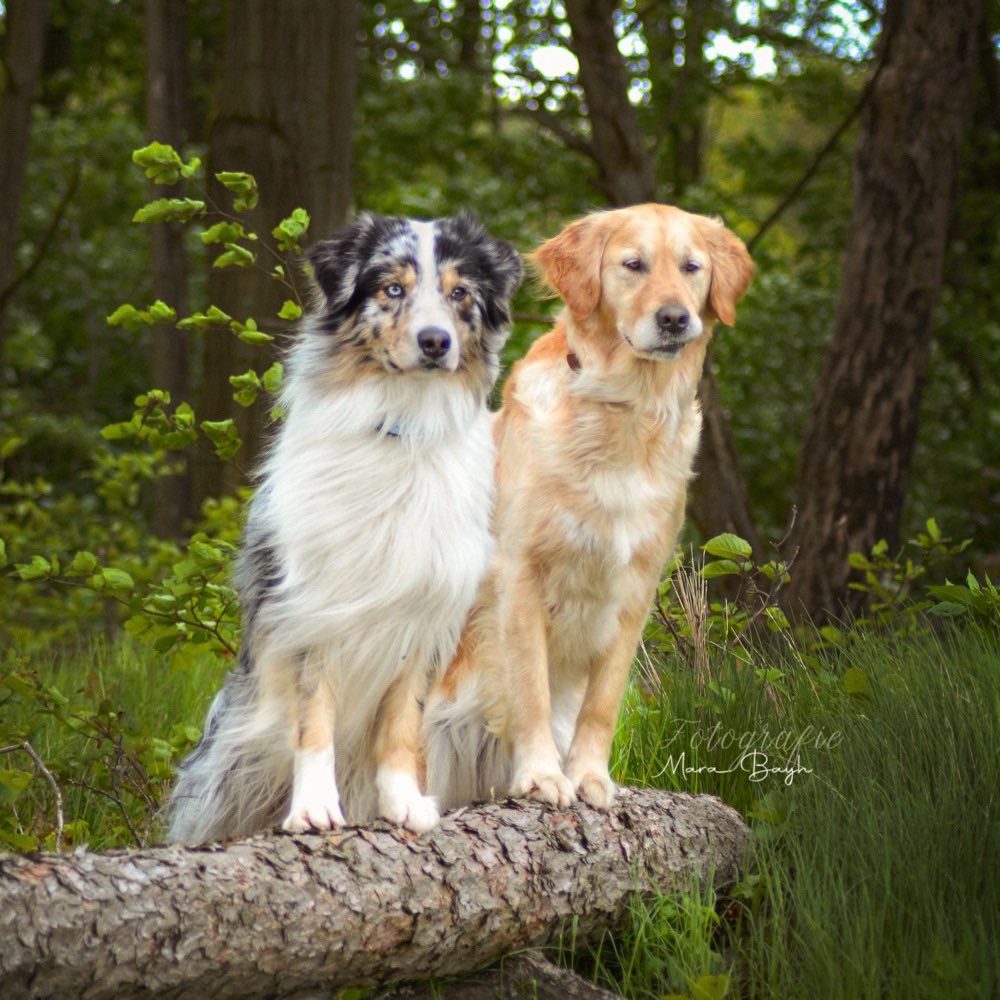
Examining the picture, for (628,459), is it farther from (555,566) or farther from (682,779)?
(682,779)

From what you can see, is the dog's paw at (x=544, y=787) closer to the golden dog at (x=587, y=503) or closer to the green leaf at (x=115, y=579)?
the golden dog at (x=587, y=503)

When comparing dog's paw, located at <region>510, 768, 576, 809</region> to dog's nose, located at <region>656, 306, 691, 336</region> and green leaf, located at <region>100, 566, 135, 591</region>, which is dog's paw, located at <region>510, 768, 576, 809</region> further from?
green leaf, located at <region>100, 566, 135, 591</region>

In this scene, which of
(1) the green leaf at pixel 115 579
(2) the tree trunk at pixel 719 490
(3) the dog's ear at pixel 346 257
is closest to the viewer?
(3) the dog's ear at pixel 346 257

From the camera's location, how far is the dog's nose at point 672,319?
3.69m

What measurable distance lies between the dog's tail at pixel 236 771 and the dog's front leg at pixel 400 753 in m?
0.25

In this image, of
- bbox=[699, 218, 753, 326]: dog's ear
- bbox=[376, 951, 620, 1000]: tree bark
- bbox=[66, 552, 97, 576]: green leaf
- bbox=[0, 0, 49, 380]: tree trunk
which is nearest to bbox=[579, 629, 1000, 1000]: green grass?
bbox=[376, 951, 620, 1000]: tree bark

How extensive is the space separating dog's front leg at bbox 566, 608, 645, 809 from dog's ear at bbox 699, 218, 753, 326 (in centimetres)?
95

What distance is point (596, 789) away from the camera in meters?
3.68

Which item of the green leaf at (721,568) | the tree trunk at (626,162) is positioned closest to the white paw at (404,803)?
the green leaf at (721,568)

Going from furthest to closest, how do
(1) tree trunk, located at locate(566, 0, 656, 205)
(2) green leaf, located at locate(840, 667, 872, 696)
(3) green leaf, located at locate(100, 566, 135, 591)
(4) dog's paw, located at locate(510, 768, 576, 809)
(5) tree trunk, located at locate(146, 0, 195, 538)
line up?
(5) tree trunk, located at locate(146, 0, 195, 538) < (1) tree trunk, located at locate(566, 0, 656, 205) < (3) green leaf, located at locate(100, 566, 135, 591) < (2) green leaf, located at locate(840, 667, 872, 696) < (4) dog's paw, located at locate(510, 768, 576, 809)

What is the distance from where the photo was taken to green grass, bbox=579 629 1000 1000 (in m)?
3.05

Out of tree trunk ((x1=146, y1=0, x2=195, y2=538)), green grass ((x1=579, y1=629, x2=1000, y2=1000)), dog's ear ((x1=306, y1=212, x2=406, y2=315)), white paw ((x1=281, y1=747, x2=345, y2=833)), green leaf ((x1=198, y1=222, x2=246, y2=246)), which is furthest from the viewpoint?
tree trunk ((x1=146, y1=0, x2=195, y2=538))

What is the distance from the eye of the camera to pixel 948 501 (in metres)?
12.1

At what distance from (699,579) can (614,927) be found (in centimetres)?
166
